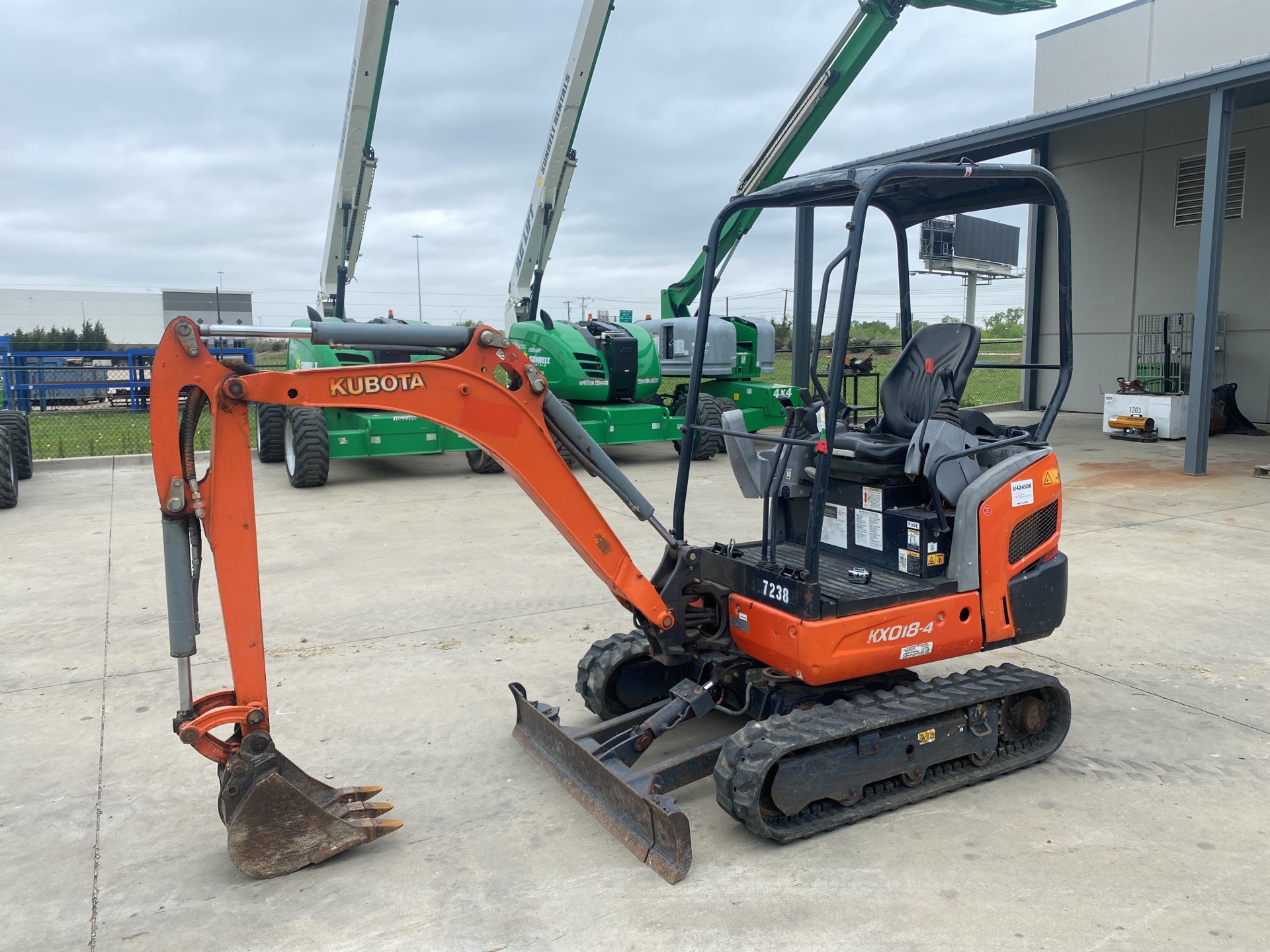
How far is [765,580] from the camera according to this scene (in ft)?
13.0

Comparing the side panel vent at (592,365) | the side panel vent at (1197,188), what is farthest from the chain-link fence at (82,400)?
the side panel vent at (1197,188)

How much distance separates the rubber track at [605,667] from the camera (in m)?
4.44

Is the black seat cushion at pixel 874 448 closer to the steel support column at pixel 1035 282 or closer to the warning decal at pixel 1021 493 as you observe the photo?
the warning decal at pixel 1021 493

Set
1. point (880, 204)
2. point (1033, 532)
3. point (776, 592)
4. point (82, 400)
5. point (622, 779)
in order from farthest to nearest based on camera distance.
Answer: point (82, 400) → point (880, 204) → point (1033, 532) → point (776, 592) → point (622, 779)

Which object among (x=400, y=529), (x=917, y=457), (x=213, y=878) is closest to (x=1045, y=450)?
(x=917, y=457)

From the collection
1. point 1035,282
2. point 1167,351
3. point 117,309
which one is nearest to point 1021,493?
point 1167,351

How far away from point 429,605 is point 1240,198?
1609cm

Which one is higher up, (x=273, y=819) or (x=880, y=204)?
(x=880, y=204)

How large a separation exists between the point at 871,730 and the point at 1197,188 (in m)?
17.4

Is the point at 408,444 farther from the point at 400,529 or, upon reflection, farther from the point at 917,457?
the point at 917,457

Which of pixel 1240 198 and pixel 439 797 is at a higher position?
pixel 1240 198

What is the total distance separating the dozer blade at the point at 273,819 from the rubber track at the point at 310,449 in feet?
26.5

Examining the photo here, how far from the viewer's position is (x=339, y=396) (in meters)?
3.37

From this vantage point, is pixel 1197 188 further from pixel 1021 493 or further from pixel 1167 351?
pixel 1021 493
